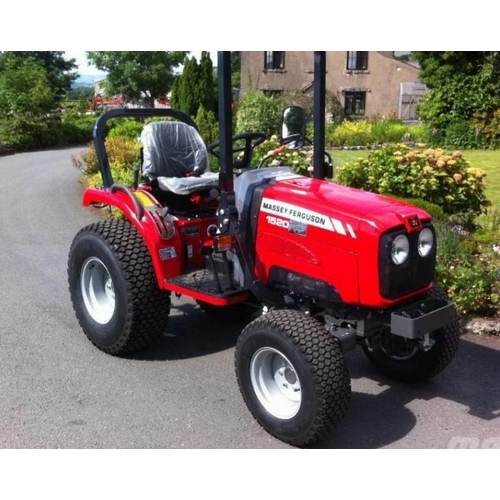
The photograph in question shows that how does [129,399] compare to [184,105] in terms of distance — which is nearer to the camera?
[129,399]

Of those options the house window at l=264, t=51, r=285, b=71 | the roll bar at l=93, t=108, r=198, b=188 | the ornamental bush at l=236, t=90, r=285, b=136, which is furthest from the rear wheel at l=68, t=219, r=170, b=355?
the house window at l=264, t=51, r=285, b=71

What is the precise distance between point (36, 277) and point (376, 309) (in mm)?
4231

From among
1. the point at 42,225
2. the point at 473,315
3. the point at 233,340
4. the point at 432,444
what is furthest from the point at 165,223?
the point at 42,225

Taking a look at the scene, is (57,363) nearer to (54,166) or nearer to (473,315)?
(473,315)

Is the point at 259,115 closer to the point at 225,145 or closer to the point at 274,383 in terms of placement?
the point at 225,145

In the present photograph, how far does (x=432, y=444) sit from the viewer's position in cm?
338

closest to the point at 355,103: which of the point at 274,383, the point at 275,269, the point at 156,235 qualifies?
the point at 156,235

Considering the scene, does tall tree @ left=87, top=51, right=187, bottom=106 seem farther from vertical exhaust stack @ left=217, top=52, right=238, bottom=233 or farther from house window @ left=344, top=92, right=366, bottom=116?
vertical exhaust stack @ left=217, top=52, right=238, bottom=233

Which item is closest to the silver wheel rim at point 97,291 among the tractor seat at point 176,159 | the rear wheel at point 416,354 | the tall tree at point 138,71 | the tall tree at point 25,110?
the tractor seat at point 176,159

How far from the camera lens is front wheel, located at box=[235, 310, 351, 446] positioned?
317cm

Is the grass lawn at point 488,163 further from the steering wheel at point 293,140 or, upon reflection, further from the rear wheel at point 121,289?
the rear wheel at point 121,289

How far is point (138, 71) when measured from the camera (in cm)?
3572

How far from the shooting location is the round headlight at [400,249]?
3270mm

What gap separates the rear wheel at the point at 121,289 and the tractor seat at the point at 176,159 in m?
0.46
